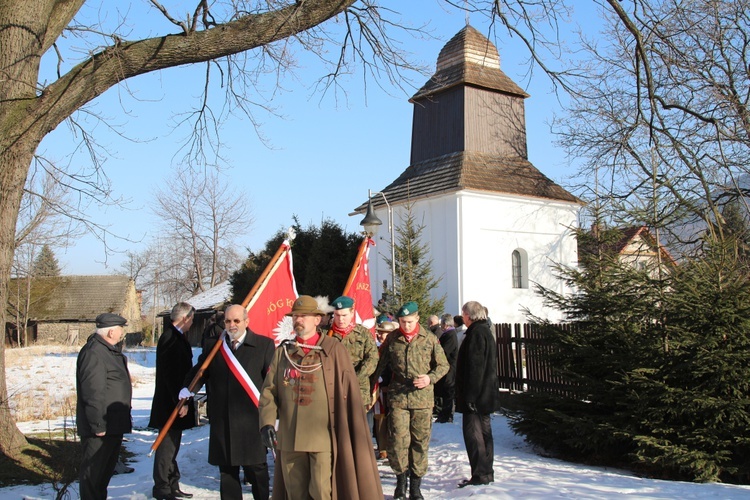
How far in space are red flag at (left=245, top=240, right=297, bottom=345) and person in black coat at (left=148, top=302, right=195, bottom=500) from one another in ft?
2.46

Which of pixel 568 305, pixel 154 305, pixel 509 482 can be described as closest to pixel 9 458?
pixel 509 482

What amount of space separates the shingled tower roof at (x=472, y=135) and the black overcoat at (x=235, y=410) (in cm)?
2099

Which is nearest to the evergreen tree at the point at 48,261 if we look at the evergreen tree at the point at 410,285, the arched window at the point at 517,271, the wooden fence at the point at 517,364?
the arched window at the point at 517,271

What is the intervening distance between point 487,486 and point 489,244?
68.3ft

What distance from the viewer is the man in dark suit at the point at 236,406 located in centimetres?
593

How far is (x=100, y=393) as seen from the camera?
6.02 m

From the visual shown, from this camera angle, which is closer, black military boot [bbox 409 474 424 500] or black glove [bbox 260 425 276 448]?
black glove [bbox 260 425 276 448]

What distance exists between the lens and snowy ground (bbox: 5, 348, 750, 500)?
6309mm

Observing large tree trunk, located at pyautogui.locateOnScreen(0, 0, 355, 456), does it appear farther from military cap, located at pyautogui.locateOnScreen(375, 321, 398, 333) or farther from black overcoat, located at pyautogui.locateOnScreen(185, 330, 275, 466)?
military cap, located at pyautogui.locateOnScreen(375, 321, 398, 333)

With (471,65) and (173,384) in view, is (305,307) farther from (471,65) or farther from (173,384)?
(471,65)

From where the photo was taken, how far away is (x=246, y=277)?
1220 inches

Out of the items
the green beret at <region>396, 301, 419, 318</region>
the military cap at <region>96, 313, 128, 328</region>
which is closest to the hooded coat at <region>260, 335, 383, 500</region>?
the green beret at <region>396, 301, 419, 318</region>

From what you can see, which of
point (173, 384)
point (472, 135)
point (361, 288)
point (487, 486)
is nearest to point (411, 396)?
point (487, 486)

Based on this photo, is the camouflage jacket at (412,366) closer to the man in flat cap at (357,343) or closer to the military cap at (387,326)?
the man in flat cap at (357,343)
